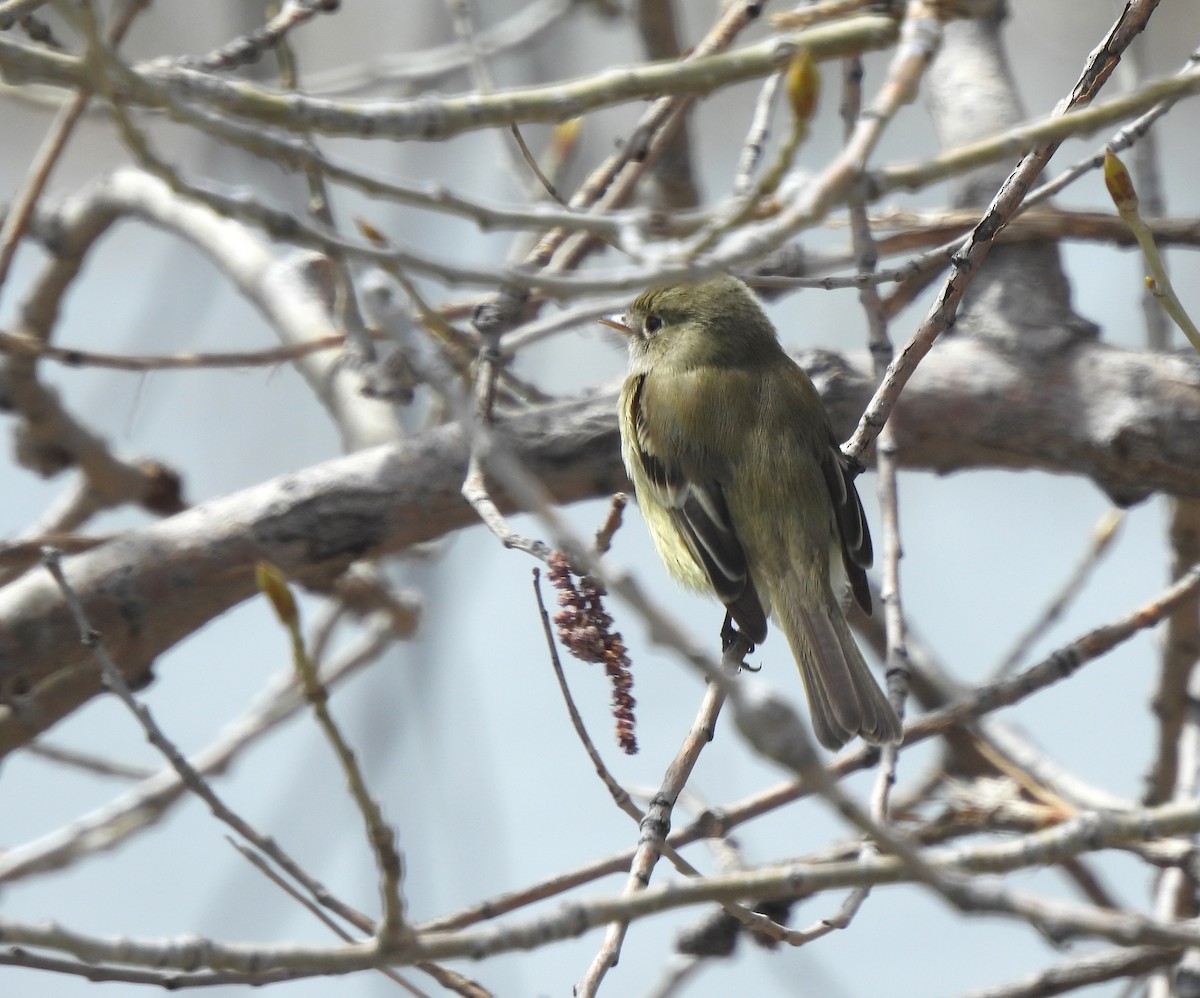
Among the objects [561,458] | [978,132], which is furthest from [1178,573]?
[561,458]

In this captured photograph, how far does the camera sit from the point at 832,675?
276 cm

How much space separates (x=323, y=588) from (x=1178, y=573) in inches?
73.7

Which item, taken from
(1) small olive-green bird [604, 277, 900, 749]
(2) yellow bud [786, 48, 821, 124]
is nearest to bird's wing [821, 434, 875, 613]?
(1) small olive-green bird [604, 277, 900, 749]

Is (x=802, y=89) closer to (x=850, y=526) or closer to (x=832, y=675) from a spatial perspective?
(x=832, y=675)

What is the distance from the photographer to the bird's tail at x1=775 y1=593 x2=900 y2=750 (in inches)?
103

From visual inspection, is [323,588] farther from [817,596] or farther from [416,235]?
[817,596]

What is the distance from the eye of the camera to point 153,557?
2.66 metres

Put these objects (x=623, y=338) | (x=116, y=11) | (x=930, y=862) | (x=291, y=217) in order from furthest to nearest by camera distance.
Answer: (x=623, y=338)
(x=116, y=11)
(x=291, y=217)
(x=930, y=862)

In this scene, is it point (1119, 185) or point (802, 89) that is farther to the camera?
point (1119, 185)

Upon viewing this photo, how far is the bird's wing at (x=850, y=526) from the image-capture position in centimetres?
297

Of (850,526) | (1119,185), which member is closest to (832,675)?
(850,526)

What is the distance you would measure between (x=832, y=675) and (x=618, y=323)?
1197 millimetres

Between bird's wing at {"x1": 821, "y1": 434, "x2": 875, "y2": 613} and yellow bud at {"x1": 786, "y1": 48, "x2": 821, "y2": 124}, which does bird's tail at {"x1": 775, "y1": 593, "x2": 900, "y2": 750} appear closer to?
bird's wing at {"x1": 821, "y1": 434, "x2": 875, "y2": 613}

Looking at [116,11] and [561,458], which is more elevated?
[116,11]
